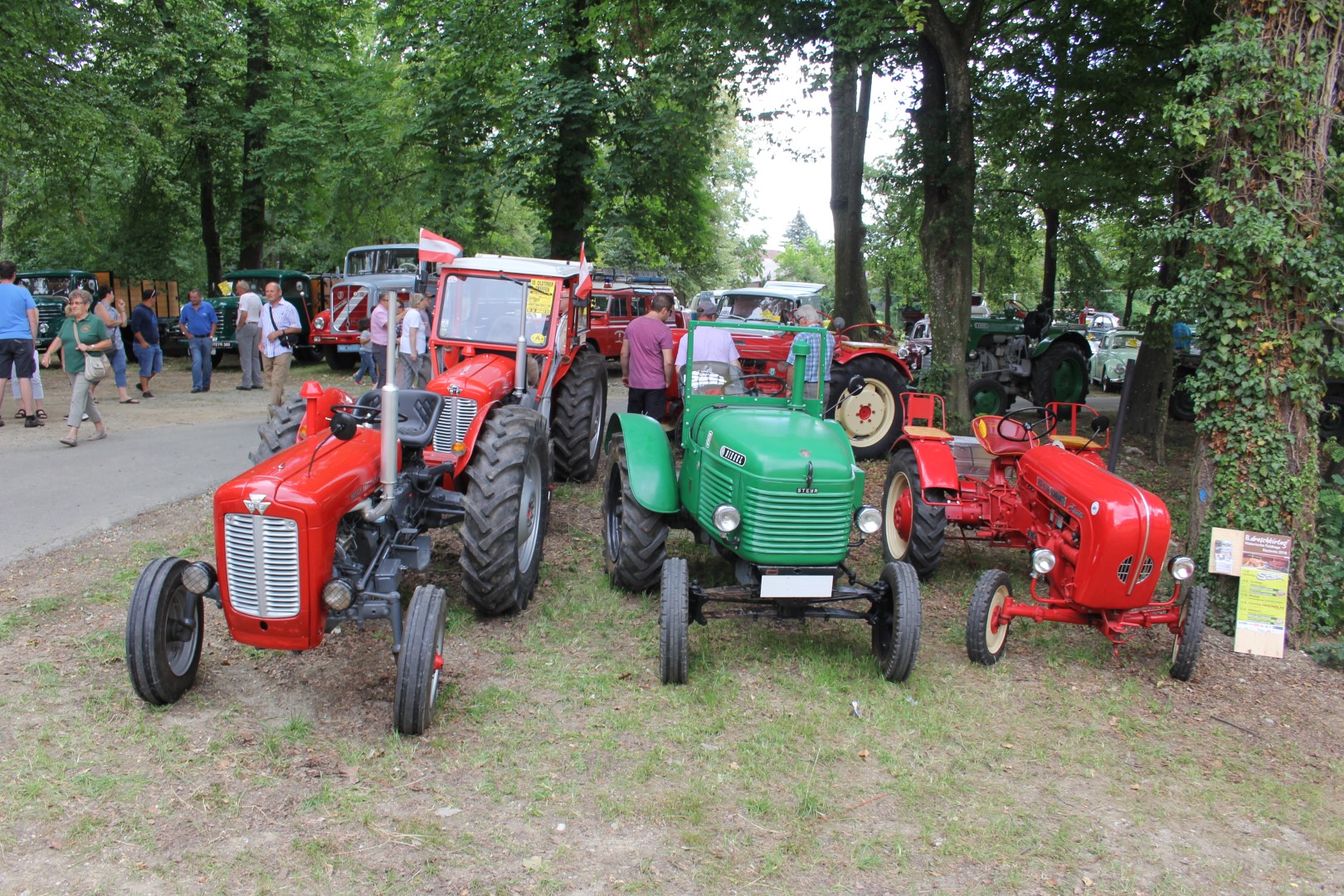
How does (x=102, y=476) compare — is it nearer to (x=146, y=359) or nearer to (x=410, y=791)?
(x=146, y=359)

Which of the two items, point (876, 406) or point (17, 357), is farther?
point (876, 406)

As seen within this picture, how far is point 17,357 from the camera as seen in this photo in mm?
10945

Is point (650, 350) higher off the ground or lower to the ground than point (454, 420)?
higher

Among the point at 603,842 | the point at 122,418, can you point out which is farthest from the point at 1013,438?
the point at 122,418

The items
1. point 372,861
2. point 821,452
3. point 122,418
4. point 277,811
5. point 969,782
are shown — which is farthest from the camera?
point 122,418

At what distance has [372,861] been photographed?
11.9 feet

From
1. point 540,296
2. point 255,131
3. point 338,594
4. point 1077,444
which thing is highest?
point 255,131

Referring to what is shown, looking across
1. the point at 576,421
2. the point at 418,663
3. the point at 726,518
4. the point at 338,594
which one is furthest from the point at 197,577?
the point at 576,421

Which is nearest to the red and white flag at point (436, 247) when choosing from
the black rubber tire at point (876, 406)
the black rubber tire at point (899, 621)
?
the black rubber tire at point (899, 621)

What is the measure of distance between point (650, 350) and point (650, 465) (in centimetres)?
375

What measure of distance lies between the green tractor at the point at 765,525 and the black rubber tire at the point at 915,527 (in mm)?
1255

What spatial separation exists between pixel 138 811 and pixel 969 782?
3455 mm

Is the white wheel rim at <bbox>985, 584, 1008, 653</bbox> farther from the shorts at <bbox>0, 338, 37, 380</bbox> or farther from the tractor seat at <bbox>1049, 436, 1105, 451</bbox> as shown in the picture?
the shorts at <bbox>0, 338, 37, 380</bbox>

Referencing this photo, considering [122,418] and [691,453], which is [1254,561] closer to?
[691,453]
